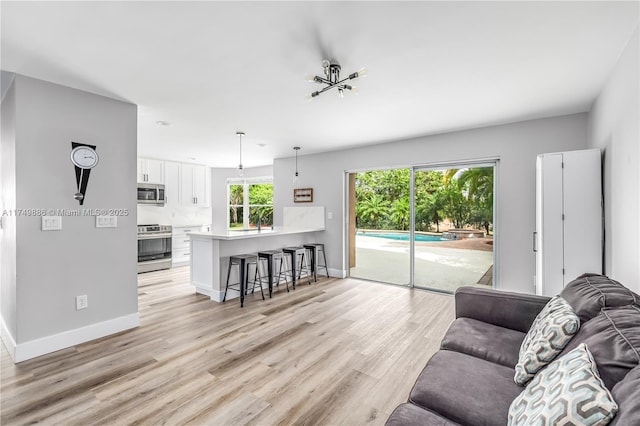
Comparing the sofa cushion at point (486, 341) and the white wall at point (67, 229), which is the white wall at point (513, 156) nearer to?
the sofa cushion at point (486, 341)

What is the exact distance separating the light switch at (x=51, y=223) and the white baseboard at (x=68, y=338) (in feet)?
3.29

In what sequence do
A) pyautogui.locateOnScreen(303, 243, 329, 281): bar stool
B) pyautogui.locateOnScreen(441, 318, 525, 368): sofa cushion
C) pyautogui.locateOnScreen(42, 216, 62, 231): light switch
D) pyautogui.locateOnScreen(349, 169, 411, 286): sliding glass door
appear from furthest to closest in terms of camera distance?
1. pyautogui.locateOnScreen(303, 243, 329, 281): bar stool
2. pyautogui.locateOnScreen(349, 169, 411, 286): sliding glass door
3. pyautogui.locateOnScreen(42, 216, 62, 231): light switch
4. pyautogui.locateOnScreen(441, 318, 525, 368): sofa cushion

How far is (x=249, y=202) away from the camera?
8141 mm

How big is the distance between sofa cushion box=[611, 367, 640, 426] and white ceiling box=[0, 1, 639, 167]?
6.26 feet

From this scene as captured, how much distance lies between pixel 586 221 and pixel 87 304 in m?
5.01

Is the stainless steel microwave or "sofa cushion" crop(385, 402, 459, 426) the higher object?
the stainless steel microwave

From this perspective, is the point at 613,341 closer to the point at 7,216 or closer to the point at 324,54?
the point at 324,54

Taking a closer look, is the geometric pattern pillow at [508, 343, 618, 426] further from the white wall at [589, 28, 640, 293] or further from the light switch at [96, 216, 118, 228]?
the light switch at [96, 216, 118, 228]

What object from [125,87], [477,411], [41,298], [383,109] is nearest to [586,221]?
[383,109]

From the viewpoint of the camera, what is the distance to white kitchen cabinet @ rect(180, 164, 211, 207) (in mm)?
7062

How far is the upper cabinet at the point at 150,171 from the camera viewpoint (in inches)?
244

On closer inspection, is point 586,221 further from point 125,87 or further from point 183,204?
point 183,204

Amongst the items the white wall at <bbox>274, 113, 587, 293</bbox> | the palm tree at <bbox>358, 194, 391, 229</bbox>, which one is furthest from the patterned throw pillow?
the palm tree at <bbox>358, 194, 391, 229</bbox>

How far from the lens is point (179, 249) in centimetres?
668
